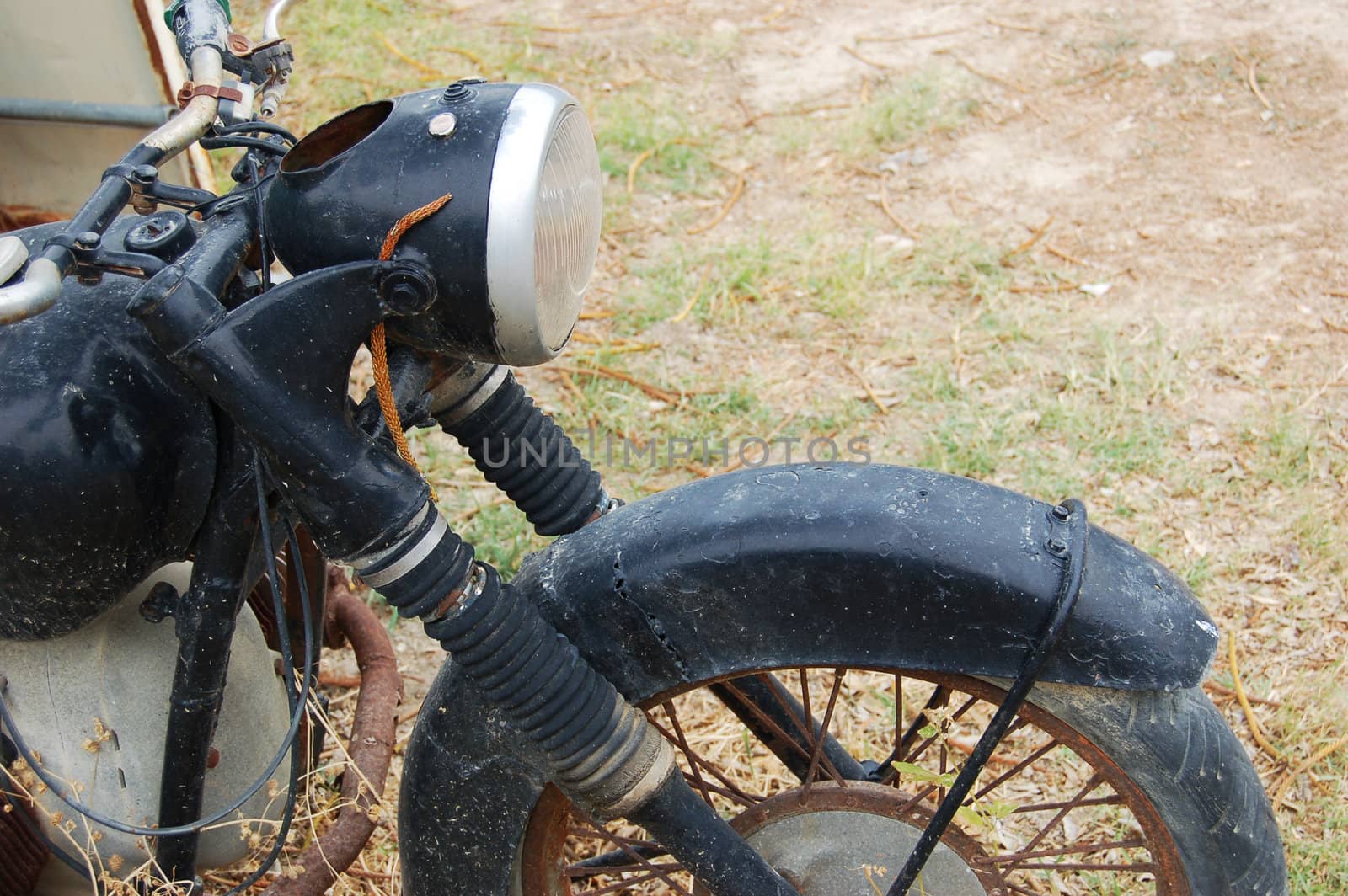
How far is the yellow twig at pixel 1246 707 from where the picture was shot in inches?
81.0

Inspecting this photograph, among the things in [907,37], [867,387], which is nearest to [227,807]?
[867,387]

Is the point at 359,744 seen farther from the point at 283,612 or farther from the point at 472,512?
the point at 472,512

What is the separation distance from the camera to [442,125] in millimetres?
1059

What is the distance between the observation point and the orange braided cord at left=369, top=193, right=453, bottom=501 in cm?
104

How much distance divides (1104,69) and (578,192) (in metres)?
3.44

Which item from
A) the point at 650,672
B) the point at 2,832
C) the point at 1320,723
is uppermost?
the point at 650,672

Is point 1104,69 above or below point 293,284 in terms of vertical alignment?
below

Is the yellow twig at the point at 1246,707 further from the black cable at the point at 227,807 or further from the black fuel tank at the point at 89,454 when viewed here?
the black fuel tank at the point at 89,454

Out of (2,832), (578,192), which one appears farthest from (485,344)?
(2,832)

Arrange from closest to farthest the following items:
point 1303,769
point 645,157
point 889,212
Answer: point 1303,769 → point 889,212 → point 645,157

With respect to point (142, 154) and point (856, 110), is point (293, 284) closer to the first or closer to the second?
point (142, 154)

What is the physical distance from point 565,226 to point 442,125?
145mm

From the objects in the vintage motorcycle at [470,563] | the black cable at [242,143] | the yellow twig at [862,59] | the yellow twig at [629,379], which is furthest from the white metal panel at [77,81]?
the yellow twig at [862,59]

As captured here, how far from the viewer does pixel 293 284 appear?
3.39ft
